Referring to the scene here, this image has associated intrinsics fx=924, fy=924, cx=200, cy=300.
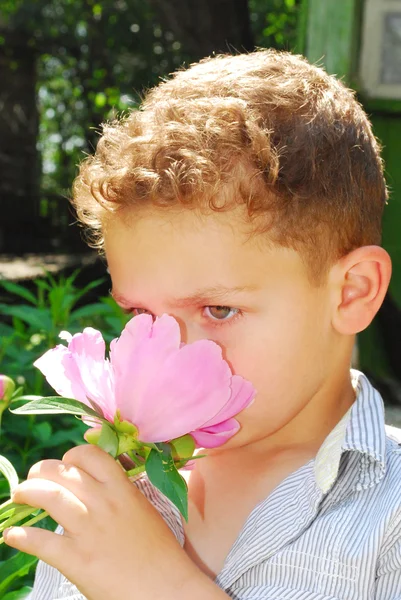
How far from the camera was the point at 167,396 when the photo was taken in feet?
3.33

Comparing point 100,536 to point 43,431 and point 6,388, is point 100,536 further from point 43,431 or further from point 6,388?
point 43,431

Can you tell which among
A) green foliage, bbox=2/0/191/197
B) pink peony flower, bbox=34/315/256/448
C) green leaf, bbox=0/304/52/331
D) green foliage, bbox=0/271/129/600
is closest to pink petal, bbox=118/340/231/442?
pink peony flower, bbox=34/315/256/448

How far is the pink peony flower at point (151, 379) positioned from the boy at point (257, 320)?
94 millimetres

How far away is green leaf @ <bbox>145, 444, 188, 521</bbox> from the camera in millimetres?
965

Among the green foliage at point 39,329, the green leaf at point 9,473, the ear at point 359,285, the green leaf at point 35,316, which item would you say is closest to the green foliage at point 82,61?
the green foliage at point 39,329

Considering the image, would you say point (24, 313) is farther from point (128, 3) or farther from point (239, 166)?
point (128, 3)

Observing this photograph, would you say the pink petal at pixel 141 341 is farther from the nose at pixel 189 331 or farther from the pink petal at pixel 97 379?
the nose at pixel 189 331

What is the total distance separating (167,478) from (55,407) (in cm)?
15

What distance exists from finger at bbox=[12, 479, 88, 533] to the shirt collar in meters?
0.36

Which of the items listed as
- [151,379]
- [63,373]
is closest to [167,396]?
[151,379]

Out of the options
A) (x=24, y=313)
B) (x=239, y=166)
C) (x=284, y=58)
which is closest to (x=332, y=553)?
(x=239, y=166)

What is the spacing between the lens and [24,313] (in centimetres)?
230

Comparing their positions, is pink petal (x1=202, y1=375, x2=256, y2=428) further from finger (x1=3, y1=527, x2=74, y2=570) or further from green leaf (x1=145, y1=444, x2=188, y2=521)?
finger (x1=3, y1=527, x2=74, y2=570)

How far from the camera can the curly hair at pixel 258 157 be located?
4.06 feet
